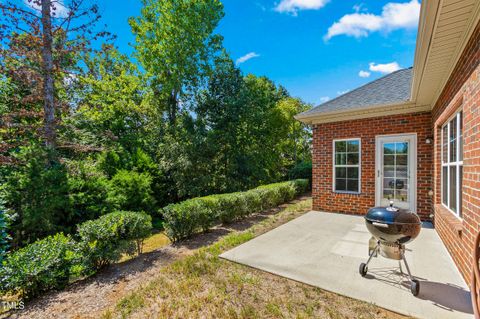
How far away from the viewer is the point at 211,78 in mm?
12938

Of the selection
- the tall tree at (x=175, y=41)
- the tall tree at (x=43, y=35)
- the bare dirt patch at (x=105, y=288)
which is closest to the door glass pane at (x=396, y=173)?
the bare dirt patch at (x=105, y=288)

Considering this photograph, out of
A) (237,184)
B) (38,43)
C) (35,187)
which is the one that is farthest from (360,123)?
(38,43)

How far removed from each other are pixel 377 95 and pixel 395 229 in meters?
5.39

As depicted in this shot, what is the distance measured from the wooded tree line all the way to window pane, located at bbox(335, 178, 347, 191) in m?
5.64

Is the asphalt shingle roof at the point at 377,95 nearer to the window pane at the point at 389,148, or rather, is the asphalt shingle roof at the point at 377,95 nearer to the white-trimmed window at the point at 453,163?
the window pane at the point at 389,148

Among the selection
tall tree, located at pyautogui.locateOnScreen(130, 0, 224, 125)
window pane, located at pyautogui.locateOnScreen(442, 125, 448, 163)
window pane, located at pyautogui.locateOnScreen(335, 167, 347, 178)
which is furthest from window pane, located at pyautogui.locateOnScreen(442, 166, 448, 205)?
tall tree, located at pyautogui.locateOnScreen(130, 0, 224, 125)

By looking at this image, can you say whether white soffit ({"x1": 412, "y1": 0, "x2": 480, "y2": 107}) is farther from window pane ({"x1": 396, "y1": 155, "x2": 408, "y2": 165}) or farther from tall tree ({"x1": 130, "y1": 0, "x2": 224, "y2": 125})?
tall tree ({"x1": 130, "y1": 0, "x2": 224, "y2": 125})

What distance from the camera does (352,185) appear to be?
689 cm

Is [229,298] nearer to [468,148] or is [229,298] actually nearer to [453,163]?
[468,148]

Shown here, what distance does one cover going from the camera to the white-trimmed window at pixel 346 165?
6.81 meters

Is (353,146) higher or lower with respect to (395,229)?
higher

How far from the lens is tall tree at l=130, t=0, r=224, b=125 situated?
12.7m

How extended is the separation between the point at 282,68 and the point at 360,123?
9.97 meters

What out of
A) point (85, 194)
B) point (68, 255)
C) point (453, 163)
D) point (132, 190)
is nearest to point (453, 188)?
point (453, 163)
